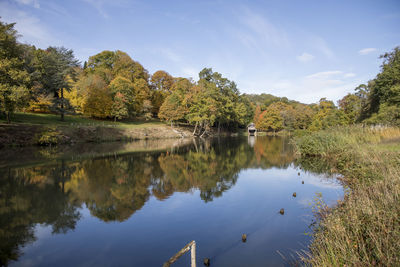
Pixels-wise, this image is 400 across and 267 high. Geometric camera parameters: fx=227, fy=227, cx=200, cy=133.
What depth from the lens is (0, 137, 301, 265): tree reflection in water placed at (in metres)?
7.84

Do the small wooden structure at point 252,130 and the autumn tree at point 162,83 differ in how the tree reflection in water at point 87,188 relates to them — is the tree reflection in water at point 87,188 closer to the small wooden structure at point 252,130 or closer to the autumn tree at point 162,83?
the autumn tree at point 162,83

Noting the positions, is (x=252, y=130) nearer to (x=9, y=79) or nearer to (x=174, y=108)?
(x=174, y=108)

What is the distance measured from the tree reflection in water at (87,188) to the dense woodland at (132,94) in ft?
45.7

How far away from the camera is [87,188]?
464 inches

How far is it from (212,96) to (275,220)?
45329 mm

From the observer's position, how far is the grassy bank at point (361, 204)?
12.4 feet

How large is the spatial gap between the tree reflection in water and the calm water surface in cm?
4

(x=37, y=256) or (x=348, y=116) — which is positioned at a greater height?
(x=348, y=116)

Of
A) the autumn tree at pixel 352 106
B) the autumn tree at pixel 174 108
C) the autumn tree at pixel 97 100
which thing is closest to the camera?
the autumn tree at pixel 352 106

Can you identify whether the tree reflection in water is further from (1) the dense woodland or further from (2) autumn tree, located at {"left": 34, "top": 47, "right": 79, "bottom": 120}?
(2) autumn tree, located at {"left": 34, "top": 47, "right": 79, "bottom": 120}

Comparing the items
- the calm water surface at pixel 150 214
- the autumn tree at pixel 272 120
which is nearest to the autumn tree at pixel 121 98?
the calm water surface at pixel 150 214

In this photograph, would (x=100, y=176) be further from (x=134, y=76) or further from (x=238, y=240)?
(x=134, y=76)

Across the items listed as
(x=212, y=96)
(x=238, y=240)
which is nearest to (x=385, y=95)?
(x=212, y=96)

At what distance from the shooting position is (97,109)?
45.8 meters
